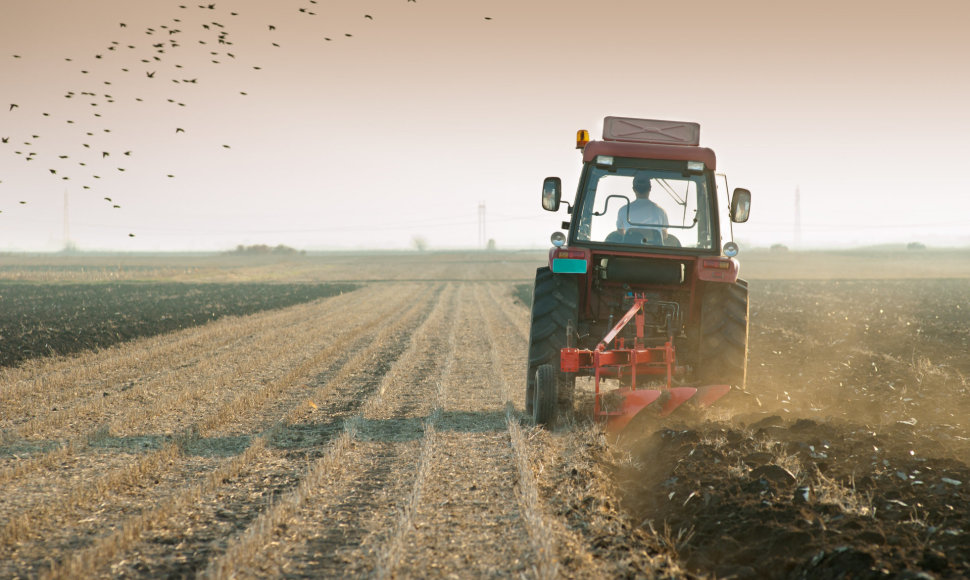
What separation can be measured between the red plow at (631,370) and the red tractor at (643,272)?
29 millimetres

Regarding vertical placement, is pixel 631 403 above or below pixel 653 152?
below

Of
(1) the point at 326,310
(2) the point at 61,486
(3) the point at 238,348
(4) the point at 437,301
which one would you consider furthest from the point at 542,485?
(4) the point at 437,301

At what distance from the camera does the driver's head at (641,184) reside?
25.0 feet

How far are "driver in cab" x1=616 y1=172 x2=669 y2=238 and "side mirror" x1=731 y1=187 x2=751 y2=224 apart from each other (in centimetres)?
70

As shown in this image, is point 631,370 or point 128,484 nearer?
point 128,484

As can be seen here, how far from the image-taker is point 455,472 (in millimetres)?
5676

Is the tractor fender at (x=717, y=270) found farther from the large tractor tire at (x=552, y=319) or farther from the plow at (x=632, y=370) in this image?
the large tractor tire at (x=552, y=319)

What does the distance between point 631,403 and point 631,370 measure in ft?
1.77

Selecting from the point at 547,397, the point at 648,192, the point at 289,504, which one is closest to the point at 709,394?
the point at 547,397

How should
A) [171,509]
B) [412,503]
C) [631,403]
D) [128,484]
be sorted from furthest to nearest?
[631,403] < [128,484] < [412,503] < [171,509]

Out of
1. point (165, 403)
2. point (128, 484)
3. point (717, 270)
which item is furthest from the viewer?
point (165, 403)

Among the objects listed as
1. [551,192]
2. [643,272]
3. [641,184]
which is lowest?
[643,272]

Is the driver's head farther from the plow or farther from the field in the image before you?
the field

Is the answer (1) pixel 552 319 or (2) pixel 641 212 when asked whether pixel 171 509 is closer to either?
(1) pixel 552 319
